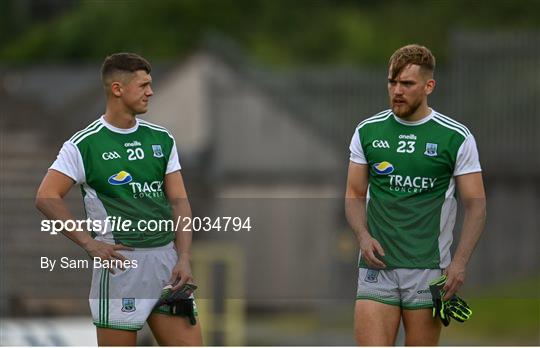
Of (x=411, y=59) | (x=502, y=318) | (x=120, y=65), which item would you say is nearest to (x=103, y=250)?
(x=120, y=65)

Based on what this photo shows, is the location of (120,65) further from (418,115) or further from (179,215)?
(418,115)

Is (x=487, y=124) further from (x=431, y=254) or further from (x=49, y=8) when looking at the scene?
(x=431, y=254)

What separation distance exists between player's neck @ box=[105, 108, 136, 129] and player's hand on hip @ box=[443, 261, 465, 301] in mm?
1953

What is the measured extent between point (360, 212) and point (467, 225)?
0.60 meters

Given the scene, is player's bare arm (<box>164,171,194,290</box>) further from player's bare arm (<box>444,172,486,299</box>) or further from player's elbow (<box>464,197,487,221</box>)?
player's elbow (<box>464,197,487,221</box>)

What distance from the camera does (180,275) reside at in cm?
862

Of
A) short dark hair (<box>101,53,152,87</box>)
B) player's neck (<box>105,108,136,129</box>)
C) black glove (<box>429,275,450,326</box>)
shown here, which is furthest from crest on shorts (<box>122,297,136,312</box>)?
black glove (<box>429,275,450,326</box>)

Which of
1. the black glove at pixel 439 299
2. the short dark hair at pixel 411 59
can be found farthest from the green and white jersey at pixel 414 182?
the short dark hair at pixel 411 59

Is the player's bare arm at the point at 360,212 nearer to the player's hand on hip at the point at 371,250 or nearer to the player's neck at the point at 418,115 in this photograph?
the player's hand on hip at the point at 371,250

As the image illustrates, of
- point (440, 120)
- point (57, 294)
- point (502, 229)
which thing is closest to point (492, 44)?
point (502, 229)

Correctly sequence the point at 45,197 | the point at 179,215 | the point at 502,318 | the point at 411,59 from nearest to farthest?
1. the point at 45,197
2. the point at 411,59
3. the point at 179,215
4. the point at 502,318

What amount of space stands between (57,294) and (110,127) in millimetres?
10546

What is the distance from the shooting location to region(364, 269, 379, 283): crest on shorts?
871cm

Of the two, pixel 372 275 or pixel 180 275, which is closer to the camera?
pixel 180 275
